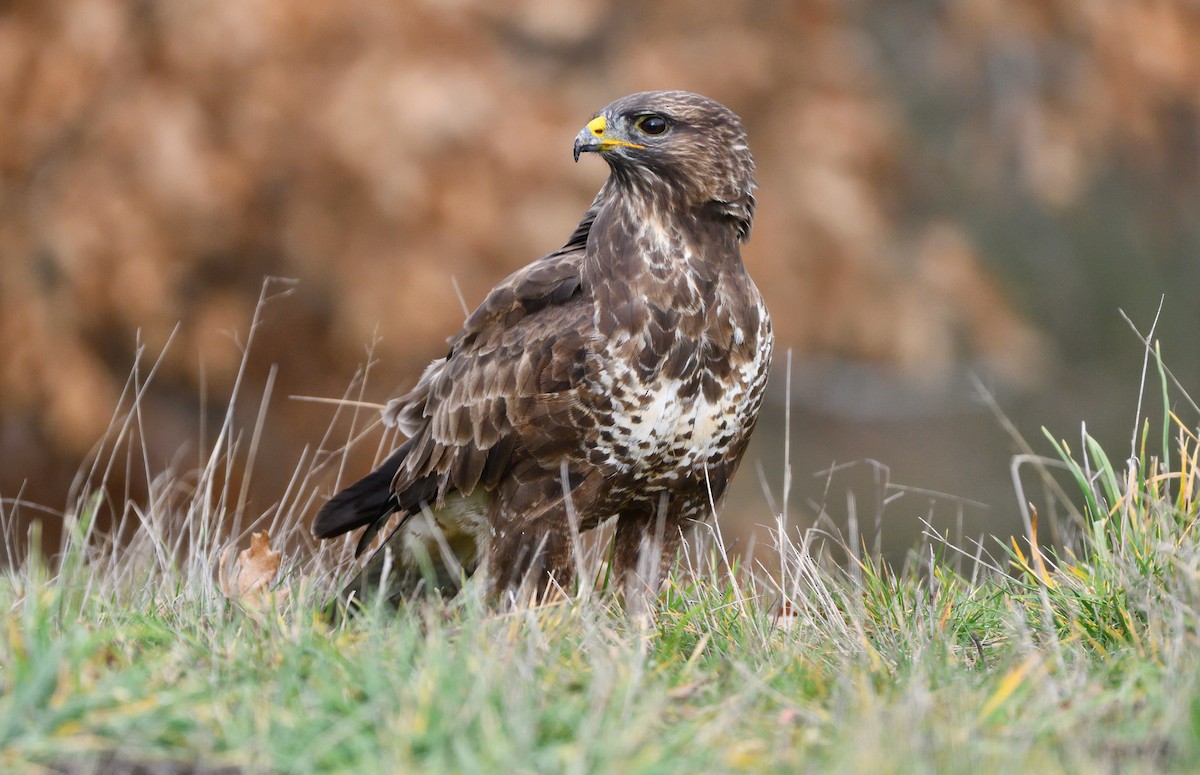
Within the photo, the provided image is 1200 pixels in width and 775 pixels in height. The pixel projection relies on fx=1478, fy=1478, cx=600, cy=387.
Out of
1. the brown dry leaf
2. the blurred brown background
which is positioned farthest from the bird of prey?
the blurred brown background

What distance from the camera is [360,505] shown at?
4289 mm

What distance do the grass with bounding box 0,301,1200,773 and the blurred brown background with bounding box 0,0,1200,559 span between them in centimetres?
284

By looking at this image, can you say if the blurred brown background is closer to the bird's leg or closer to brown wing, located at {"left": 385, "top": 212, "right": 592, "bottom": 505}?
brown wing, located at {"left": 385, "top": 212, "right": 592, "bottom": 505}

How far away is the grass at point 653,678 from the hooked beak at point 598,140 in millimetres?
1142

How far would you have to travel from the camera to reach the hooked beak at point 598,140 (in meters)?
3.93

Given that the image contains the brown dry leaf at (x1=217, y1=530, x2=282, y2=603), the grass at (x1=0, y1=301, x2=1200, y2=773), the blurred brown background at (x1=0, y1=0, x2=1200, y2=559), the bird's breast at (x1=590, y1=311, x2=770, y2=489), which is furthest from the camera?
the blurred brown background at (x1=0, y1=0, x2=1200, y2=559)

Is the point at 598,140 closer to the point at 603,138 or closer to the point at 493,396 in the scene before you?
the point at 603,138

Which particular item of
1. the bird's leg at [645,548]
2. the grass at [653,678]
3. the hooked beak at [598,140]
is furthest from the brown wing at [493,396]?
the grass at [653,678]

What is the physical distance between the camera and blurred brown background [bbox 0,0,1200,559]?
7.16m

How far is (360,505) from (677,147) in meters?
1.38

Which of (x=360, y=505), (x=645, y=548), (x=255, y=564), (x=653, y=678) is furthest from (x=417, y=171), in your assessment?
(x=653, y=678)

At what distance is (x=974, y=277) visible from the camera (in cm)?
912

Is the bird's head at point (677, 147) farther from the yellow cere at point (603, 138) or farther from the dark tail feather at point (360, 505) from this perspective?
the dark tail feather at point (360, 505)

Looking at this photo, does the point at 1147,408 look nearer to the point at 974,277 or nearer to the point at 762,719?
the point at 974,277
